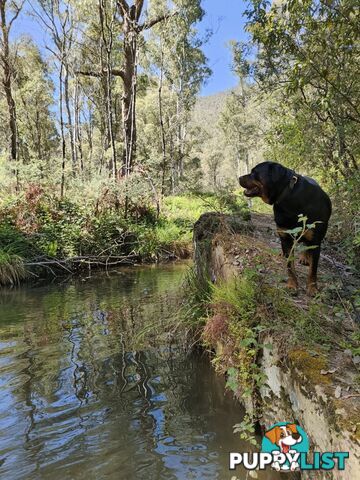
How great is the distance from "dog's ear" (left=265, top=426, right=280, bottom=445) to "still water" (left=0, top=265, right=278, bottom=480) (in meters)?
0.36

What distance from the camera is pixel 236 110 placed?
149ft

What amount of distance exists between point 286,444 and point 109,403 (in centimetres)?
193

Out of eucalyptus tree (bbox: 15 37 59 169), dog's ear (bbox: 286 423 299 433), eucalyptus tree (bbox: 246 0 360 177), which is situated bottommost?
dog's ear (bbox: 286 423 299 433)

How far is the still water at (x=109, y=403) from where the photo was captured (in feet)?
9.41

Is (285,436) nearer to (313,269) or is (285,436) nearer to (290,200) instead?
(313,269)

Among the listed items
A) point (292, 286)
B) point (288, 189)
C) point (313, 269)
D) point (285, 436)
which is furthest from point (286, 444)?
point (288, 189)

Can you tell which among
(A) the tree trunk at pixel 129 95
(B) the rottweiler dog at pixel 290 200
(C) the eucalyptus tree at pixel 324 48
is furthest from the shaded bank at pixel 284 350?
(A) the tree trunk at pixel 129 95

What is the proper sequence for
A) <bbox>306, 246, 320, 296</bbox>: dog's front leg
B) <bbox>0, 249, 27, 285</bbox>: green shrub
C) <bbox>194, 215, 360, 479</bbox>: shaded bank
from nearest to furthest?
<bbox>194, 215, 360, 479</bbox>: shaded bank, <bbox>306, 246, 320, 296</bbox>: dog's front leg, <bbox>0, 249, 27, 285</bbox>: green shrub

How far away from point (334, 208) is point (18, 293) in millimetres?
7474

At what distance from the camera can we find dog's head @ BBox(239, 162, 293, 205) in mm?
3494

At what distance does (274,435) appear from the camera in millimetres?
2602

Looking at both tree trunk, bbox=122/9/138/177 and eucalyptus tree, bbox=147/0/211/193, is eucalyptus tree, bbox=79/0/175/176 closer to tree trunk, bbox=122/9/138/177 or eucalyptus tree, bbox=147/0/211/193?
tree trunk, bbox=122/9/138/177

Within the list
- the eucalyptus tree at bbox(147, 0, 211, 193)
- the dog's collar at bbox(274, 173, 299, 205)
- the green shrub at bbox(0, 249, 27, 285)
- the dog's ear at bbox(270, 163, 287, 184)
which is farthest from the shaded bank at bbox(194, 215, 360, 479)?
the eucalyptus tree at bbox(147, 0, 211, 193)

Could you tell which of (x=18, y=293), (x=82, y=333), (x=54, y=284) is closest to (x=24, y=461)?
(x=82, y=333)
